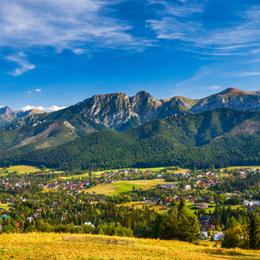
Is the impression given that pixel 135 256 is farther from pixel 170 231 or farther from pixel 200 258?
pixel 170 231

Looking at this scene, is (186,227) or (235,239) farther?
(235,239)

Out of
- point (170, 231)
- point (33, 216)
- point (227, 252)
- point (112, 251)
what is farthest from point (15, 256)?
point (33, 216)

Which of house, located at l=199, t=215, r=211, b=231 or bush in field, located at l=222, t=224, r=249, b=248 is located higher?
bush in field, located at l=222, t=224, r=249, b=248

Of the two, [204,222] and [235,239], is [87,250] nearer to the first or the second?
[235,239]

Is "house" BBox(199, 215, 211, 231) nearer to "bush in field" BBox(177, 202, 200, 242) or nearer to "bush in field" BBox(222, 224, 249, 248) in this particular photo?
"bush in field" BBox(222, 224, 249, 248)

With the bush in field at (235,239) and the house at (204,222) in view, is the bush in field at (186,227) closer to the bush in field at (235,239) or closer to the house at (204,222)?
the bush in field at (235,239)

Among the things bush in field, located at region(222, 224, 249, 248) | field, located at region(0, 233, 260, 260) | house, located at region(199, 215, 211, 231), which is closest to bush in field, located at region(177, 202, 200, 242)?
bush in field, located at region(222, 224, 249, 248)

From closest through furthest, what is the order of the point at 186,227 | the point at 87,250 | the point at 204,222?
the point at 87,250, the point at 186,227, the point at 204,222

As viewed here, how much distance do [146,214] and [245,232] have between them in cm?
8242

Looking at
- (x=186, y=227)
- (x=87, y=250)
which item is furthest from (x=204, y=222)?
(x=87, y=250)

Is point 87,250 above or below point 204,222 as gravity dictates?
above

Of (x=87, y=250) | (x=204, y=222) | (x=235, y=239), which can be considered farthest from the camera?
(x=204, y=222)

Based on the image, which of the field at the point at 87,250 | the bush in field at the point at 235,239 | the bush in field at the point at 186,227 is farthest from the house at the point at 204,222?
the field at the point at 87,250

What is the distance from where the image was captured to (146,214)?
563ft
